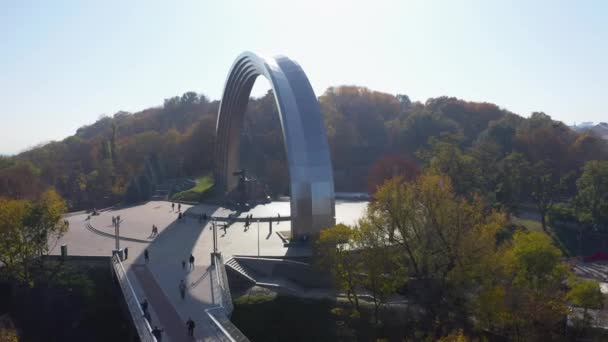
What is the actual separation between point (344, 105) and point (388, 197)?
53.6 m

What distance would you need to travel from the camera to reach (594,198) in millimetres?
34219

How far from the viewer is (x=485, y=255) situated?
16.3m

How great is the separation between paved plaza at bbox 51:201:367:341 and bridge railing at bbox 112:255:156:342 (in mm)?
380

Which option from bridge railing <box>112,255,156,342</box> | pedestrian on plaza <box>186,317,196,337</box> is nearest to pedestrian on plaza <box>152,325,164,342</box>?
bridge railing <box>112,255,156,342</box>

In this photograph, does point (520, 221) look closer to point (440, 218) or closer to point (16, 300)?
point (440, 218)

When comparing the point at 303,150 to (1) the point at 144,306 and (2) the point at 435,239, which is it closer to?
(2) the point at 435,239

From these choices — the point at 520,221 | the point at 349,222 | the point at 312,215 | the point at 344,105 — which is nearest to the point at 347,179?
the point at 344,105

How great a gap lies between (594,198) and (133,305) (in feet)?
107

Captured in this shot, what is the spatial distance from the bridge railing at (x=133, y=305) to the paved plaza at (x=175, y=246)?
380mm

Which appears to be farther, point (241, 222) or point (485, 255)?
point (241, 222)

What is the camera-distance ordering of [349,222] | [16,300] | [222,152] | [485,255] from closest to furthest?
[485,255], [16,300], [349,222], [222,152]

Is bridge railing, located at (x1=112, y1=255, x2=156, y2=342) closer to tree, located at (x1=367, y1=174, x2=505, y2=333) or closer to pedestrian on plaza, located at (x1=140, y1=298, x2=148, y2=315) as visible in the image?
pedestrian on plaza, located at (x1=140, y1=298, x2=148, y2=315)

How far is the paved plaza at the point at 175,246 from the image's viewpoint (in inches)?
662

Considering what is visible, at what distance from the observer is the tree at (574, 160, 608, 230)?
110ft
